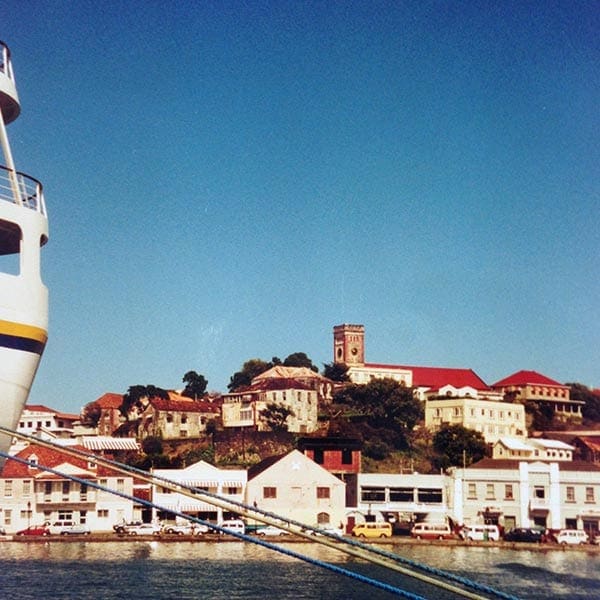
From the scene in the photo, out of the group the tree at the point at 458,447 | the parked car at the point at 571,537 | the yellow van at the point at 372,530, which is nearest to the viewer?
the parked car at the point at 571,537

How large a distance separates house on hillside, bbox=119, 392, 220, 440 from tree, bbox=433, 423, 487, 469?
1745 cm

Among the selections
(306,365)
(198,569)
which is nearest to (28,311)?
(198,569)

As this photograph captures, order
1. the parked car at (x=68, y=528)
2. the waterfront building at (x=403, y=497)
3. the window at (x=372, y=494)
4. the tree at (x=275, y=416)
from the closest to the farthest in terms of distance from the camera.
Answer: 1. the parked car at (x=68, y=528)
2. the waterfront building at (x=403, y=497)
3. the window at (x=372, y=494)
4. the tree at (x=275, y=416)

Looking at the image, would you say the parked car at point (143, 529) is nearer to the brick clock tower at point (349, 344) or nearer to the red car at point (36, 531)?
the red car at point (36, 531)

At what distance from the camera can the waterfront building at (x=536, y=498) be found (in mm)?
48469

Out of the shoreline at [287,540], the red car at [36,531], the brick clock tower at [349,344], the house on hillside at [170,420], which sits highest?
the brick clock tower at [349,344]

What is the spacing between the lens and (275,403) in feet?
239

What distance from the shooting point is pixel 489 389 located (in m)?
91.8

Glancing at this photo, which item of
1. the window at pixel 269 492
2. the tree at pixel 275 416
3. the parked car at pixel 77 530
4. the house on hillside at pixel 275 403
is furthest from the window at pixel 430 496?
the house on hillside at pixel 275 403

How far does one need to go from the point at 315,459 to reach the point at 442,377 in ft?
138

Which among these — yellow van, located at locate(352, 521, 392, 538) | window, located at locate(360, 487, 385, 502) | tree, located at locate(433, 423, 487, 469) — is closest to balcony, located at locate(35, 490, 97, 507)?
yellow van, located at locate(352, 521, 392, 538)

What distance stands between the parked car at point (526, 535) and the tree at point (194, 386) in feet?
153

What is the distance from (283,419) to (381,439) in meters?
7.17

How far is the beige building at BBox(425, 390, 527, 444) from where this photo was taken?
2997 inches
